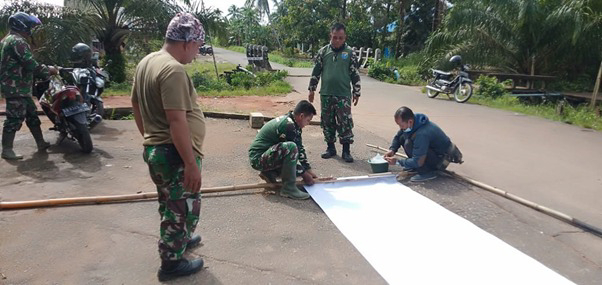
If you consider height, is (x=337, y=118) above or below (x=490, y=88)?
below

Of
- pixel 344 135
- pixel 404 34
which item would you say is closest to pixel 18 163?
pixel 344 135

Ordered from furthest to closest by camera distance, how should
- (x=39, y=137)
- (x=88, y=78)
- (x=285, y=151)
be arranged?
(x=88, y=78) → (x=39, y=137) → (x=285, y=151)

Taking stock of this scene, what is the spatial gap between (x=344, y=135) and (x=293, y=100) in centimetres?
534

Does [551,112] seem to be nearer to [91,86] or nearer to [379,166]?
[379,166]

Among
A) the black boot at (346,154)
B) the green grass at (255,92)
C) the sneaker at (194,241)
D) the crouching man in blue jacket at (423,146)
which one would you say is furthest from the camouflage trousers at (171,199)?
the green grass at (255,92)

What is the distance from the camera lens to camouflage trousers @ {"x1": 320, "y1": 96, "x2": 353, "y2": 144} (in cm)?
530

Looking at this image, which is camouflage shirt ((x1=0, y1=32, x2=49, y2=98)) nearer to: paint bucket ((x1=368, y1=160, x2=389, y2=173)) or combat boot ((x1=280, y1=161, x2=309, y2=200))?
combat boot ((x1=280, y1=161, x2=309, y2=200))

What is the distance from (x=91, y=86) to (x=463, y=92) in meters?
9.06

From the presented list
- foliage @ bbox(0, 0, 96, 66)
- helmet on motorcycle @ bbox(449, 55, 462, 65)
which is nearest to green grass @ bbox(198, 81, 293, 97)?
foliage @ bbox(0, 0, 96, 66)

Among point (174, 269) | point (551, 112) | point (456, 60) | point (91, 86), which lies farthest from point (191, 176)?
point (456, 60)

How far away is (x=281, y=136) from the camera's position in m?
4.00

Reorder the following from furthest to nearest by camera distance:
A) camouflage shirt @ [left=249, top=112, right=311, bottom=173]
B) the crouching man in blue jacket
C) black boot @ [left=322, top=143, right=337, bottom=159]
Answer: black boot @ [left=322, top=143, right=337, bottom=159], the crouching man in blue jacket, camouflage shirt @ [left=249, top=112, right=311, bottom=173]

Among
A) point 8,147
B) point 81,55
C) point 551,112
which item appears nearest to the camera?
point 8,147

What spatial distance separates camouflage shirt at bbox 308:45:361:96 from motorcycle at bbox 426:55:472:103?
263 inches
